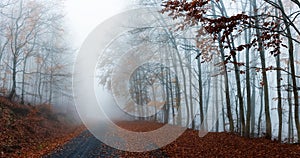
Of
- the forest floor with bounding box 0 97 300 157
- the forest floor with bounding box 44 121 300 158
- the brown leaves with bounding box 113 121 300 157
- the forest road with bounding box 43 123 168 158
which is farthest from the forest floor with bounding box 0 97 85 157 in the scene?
the brown leaves with bounding box 113 121 300 157

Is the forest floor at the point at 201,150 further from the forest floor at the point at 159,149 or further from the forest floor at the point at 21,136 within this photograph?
the forest floor at the point at 21,136

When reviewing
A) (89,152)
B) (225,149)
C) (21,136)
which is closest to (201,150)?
(225,149)

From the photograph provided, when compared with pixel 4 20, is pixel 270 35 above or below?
below

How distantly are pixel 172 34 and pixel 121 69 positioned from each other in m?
11.9

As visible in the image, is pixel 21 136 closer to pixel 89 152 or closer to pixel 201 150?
pixel 89 152

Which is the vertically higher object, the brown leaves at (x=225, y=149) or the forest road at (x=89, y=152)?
the brown leaves at (x=225, y=149)

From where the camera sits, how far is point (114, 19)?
1972cm

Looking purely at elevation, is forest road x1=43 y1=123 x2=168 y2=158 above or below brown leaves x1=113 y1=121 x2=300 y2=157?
below

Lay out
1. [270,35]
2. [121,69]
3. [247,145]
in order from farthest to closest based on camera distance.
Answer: [121,69] → [247,145] → [270,35]

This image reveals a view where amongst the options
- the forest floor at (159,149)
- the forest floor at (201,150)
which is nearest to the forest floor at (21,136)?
the forest floor at (159,149)

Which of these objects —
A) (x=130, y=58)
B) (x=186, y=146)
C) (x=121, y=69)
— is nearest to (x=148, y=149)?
(x=186, y=146)

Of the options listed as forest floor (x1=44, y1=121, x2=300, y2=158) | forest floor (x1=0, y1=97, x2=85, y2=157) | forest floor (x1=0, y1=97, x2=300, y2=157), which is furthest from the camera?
forest floor (x1=0, y1=97, x2=85, y2=157)

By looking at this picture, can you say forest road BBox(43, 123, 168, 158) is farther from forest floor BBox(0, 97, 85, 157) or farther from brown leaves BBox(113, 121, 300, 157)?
forest floor BBox(0, 97, 85, 157)

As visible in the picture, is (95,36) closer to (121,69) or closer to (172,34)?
(121,69)
